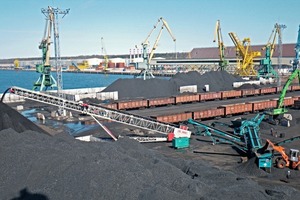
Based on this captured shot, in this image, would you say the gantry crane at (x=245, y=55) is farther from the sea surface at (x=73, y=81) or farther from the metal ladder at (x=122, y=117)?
the metal ladder at (x=122, y=117)

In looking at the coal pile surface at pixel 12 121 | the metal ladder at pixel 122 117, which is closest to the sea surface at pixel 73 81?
the metal ladder at pixel 122 117

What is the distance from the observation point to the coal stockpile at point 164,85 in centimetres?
5870

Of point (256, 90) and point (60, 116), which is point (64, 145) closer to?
point (60, 116)

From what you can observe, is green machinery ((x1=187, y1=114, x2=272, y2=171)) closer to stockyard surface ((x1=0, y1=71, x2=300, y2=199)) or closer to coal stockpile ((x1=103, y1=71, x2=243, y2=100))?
stockyard surface ((x1=0, y1=71, x2=300, y2=199))

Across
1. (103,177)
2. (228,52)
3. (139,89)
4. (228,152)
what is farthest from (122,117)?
(228,52)

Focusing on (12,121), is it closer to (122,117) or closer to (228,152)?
(122,117)

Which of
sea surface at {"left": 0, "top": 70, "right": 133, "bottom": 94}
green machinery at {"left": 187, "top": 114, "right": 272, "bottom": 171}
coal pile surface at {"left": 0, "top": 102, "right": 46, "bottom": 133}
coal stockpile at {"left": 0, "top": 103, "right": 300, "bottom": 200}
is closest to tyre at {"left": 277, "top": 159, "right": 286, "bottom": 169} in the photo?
green machinery at {"left": 187, "top": 114, "right": 272, "bottom": 171}

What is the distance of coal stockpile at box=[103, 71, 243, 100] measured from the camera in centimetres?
5870

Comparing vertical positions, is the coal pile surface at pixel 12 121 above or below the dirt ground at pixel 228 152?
above

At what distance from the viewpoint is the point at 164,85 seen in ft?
206

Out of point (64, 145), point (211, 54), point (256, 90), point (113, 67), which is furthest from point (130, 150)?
point (113, 67)

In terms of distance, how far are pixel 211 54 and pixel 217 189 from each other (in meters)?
159

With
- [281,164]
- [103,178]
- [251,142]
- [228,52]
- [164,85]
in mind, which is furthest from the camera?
[228,52]

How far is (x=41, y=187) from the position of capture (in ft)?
46.9
